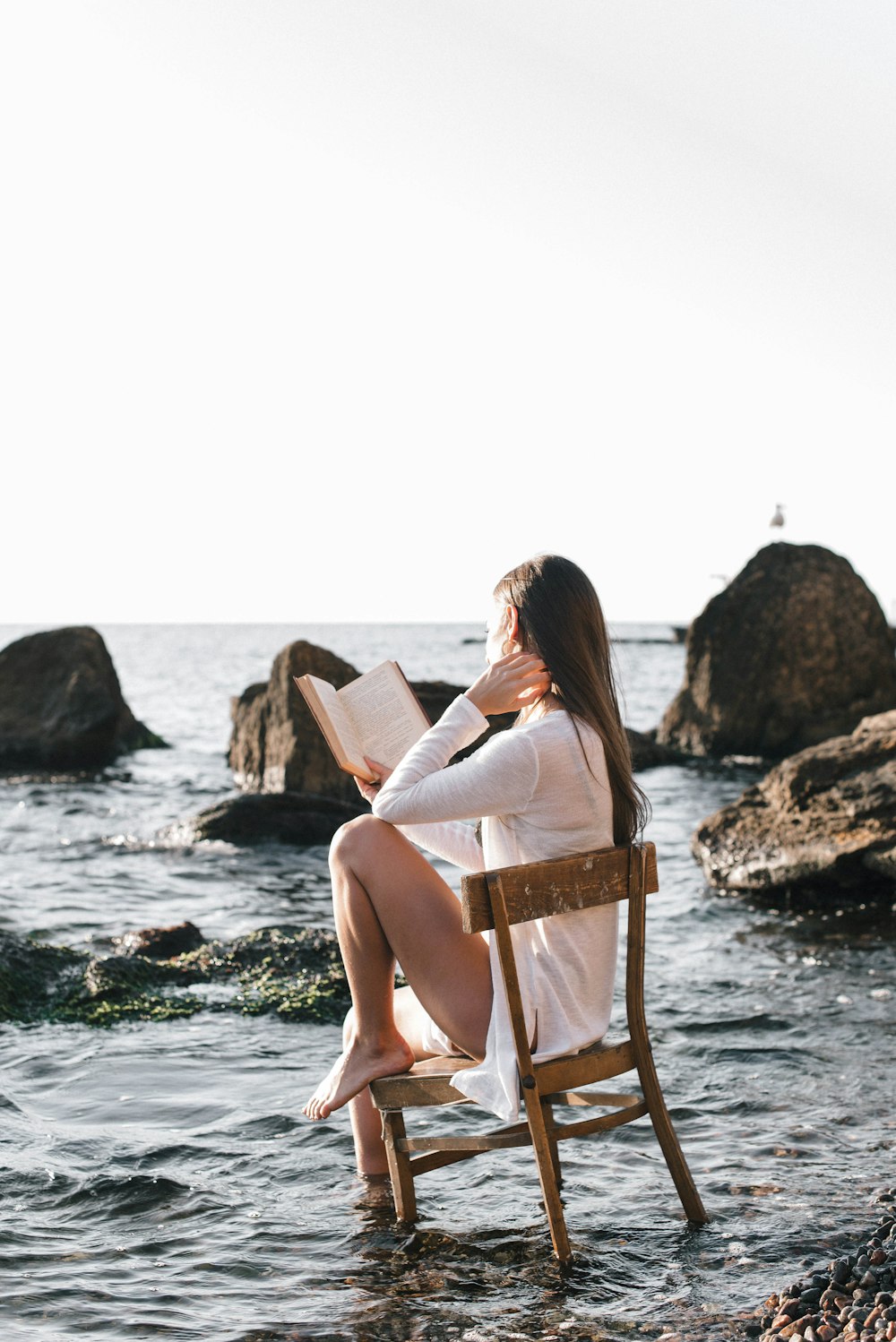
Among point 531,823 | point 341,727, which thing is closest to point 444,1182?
point 531,823

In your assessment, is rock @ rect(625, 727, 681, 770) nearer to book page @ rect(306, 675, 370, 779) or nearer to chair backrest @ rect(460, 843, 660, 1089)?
book page @ rect(306, 675, 370, 779)

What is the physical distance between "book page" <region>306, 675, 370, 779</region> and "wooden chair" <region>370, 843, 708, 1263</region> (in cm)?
76

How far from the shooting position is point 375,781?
4535mm

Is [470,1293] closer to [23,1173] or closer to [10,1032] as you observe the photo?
[23,1173]

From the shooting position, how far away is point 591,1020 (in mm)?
4152

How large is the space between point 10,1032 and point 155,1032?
2.63ft

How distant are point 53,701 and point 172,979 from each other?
14087 millimetres

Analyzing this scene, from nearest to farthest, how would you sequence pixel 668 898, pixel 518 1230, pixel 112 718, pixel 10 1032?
Answer: pixel 518 1230
pixel 10 1032
pixel 668 898
pixel 112 718

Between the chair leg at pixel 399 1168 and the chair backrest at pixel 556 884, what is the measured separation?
94 cm

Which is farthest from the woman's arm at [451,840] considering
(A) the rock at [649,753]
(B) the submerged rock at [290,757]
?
(A) the rock at [649,753]

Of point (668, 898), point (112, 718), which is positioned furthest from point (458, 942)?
point (112, 718)

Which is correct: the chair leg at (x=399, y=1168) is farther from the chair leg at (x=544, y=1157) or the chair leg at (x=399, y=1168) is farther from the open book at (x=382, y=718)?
the open book at (x=382, y=718)

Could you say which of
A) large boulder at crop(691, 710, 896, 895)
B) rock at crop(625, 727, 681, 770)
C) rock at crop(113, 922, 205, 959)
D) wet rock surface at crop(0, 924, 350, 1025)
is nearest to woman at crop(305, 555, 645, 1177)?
wet rock surface at crop(0, 924, 350, 1025)

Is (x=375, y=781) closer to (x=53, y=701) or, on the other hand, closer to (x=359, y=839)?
(x=359, y=839)
